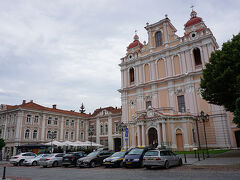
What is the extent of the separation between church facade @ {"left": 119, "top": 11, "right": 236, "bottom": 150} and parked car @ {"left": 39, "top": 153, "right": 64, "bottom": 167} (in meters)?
13.8

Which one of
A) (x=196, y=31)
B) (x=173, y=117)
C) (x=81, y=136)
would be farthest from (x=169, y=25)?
(x=81, y=136)

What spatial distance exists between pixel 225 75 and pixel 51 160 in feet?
63.0

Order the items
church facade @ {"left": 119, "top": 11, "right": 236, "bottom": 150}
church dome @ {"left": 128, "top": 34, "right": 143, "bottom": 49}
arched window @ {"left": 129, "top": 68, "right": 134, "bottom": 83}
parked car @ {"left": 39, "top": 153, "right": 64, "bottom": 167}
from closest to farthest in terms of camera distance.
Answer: parked car @ {"left": 39, "top": 153, "right": 64, "bottom": 167}, church facade @ {"left": 119, "top": 11, "right": 236, "bottom": 150}, arched window @ {"left": 129, "top": 68, "right": 134, "bottom": 83}, church dome @ {"left": 128, "top": 34, "right": 143, "bottom": 49}

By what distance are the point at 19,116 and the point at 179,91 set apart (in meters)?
33.9

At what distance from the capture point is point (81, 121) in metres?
57.4

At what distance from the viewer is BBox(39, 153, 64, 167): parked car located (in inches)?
832

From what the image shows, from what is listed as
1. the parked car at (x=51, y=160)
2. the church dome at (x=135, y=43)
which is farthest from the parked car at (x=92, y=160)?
the church dome at (x=135, y=43)

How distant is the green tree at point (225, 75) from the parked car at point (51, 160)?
17.5 metres

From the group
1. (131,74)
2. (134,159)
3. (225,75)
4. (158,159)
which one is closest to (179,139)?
(225,75)

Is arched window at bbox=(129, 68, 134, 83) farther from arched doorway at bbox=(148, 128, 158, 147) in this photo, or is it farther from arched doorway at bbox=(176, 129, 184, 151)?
arched doorway at bbox=(176, 129, 184, 151)

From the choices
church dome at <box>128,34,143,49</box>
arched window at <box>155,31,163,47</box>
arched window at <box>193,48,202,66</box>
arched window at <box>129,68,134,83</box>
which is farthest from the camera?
church dome at <box>128,34,143,49</box>

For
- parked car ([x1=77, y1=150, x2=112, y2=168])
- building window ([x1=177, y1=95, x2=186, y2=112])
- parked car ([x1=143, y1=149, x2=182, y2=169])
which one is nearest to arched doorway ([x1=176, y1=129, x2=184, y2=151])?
building window ([x1=177, y1=95, x2=186, y2=112])

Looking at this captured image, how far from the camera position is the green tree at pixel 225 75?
18.6m

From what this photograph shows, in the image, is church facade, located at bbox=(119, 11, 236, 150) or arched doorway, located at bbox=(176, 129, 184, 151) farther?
church facade, located at bbox=(119, 11, 236, 150)
